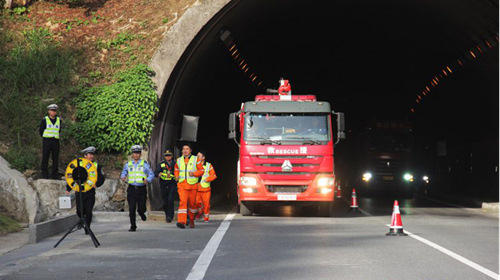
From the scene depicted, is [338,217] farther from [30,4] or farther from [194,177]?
[30,4]

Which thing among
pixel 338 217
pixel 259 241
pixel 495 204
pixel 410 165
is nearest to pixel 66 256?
pixel 259 241

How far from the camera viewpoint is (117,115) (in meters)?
22.5

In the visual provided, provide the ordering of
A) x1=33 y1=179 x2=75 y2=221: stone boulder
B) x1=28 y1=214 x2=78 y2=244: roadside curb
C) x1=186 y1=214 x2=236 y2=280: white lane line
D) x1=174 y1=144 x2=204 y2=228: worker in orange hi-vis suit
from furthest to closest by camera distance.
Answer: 1. x1=33 y1=179 x2=75 y2=221: stone boulder
2. x1=174 y1=144 x2=204 y2=228: worker in orange hi-vis suit
3. x1=28 y1=214 x2=78 y2=244: roadside curb
4. x1=186 y1=214 x2=236 y2=280: white lane line

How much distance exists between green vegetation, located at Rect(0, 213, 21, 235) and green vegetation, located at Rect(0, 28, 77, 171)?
3600 mm

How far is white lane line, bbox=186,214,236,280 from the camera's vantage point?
965 cm

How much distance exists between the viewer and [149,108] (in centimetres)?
2300

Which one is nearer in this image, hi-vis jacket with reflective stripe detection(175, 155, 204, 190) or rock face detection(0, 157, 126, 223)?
hi-vis jacket with reflective stripe detection(175, 155, 204, 190)

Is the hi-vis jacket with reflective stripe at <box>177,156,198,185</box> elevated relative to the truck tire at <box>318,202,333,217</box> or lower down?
elevated

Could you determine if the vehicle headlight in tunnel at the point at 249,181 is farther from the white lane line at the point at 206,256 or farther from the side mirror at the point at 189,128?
the side mirror at the point at 189,128

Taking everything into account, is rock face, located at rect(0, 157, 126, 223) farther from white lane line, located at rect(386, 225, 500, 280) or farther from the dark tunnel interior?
white lane line, located at rect(386, 225, 500, 280)

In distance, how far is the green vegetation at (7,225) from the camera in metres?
15.3

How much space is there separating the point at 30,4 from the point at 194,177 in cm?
1301

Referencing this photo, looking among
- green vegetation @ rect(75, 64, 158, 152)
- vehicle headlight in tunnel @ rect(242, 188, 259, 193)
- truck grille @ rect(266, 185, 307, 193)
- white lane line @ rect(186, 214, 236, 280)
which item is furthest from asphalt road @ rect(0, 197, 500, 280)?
green vegetation @ rect(75, 64, 158, 152)

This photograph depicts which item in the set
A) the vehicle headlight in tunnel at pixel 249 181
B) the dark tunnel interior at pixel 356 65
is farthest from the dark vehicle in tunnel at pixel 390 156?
the vehicle headlight in tunnel at pixel 249 181
